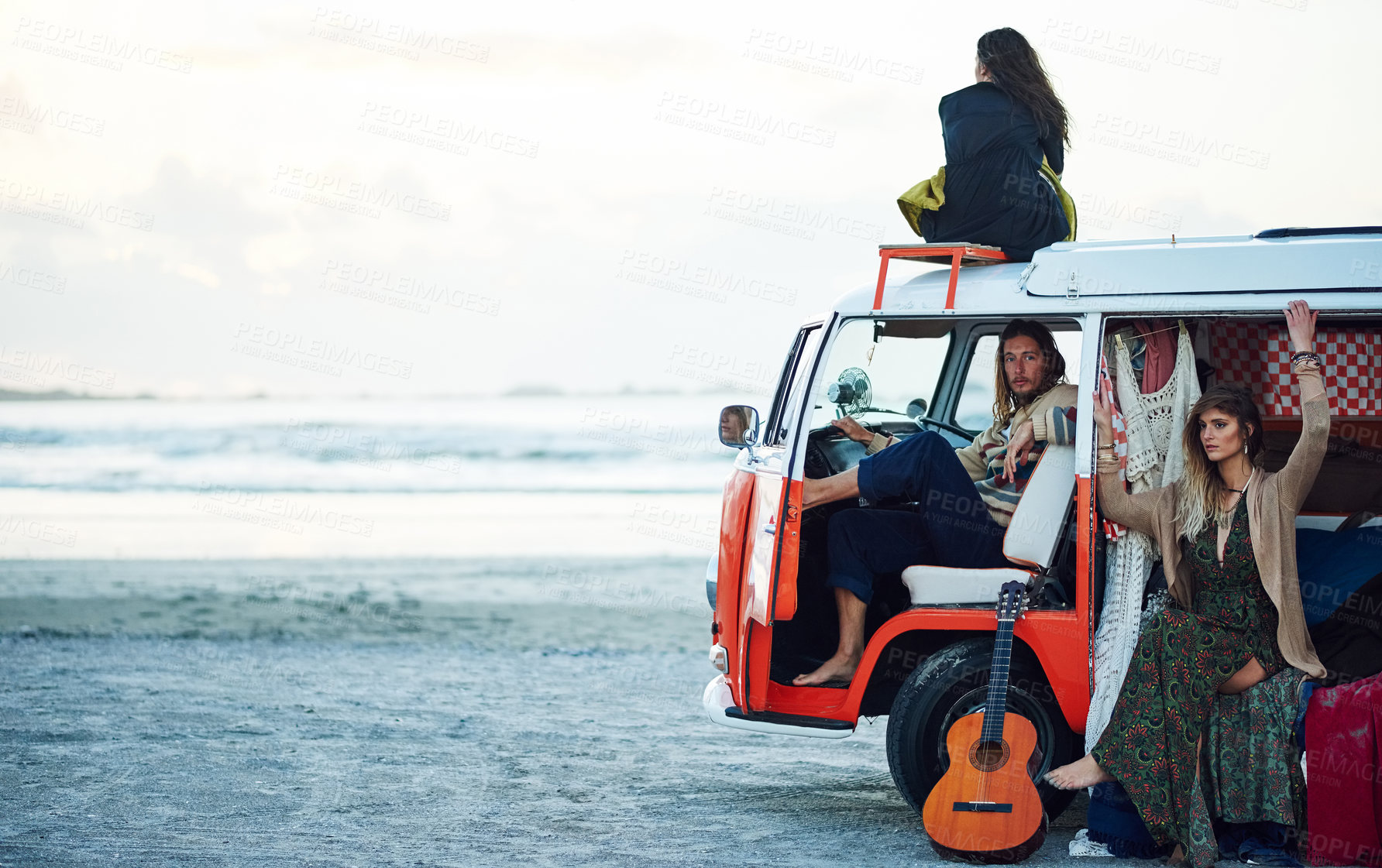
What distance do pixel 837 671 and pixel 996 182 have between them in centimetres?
225

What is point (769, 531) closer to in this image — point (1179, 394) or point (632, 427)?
point (1179, 394)

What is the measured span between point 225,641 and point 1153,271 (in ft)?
27.6

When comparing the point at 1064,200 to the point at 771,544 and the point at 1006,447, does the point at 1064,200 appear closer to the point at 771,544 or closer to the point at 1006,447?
the point at 1006,447

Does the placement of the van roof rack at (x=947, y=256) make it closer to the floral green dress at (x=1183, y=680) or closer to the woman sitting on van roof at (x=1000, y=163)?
the woman sitting on van roof at (x=1000, y=163)

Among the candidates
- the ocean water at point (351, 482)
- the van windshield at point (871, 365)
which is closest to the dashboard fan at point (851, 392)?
the van windshield at point (871, 365)

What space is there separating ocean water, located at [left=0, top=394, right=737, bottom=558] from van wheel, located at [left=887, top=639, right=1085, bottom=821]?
11361mm

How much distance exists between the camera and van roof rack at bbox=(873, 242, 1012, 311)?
17.2 ft

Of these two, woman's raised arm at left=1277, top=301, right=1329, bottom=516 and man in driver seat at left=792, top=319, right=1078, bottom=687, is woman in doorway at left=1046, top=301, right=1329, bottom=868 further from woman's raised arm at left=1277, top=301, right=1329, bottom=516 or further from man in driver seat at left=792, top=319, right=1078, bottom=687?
man in driver seat at left=792, top=319, right=1078, bottom=687

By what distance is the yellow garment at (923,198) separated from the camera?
18.3ft

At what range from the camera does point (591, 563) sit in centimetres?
1551

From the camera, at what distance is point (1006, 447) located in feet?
18.6

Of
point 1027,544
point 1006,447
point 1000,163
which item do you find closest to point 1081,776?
point 1027,544

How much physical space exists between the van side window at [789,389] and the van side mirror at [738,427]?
0.17 meters

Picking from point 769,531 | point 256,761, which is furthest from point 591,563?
point 769,531
